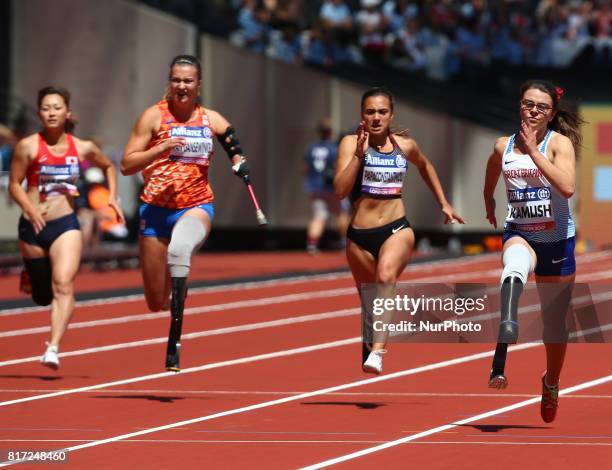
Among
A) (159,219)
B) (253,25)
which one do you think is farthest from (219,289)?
(253,25)

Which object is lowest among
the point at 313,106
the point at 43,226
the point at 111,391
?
the point at 111,391

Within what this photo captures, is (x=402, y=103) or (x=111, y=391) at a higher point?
(x=402, y=103)

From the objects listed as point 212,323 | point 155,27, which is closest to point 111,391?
point 212,323

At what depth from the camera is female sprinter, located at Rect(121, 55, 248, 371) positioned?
12.8 m

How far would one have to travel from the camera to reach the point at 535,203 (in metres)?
10.5

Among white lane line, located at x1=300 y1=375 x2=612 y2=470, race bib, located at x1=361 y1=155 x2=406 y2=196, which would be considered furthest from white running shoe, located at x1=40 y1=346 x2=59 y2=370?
white lane line, located at x1=300 y1=375 x2=612 y2=470

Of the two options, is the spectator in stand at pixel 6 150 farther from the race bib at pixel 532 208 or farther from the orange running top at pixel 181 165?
the race bib at pixel 532 208

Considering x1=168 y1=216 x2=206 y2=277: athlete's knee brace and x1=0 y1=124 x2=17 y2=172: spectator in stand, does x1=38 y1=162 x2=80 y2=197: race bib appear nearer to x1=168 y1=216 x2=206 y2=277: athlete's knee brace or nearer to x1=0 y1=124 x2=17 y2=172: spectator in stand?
x1=168 y1=216 x2=206 y2=277: athlete's knee brace

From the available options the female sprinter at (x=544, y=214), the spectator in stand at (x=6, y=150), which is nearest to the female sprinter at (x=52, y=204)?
the female sprinter at (x=544, y=214)

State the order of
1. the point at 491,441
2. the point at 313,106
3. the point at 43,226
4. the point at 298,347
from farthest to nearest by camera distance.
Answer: the point at 313,106
the point at 298,347
the point at 43,226
the point at 491,441

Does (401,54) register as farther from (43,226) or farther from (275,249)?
(43,226)

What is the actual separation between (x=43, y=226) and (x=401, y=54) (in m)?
22.6

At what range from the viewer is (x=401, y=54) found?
3581 centimetres

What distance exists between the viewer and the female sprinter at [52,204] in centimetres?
1386
